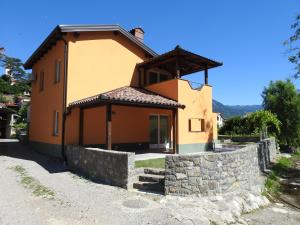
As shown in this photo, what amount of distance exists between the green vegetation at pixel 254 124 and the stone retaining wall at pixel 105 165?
16697mm

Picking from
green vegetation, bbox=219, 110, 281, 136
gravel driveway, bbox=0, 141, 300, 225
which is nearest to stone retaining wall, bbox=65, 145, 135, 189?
gravel driveway, bbox=0, 141, 300, 225

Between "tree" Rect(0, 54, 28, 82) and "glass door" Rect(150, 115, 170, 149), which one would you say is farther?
"tree" Rect(0, 54, 28, 82)

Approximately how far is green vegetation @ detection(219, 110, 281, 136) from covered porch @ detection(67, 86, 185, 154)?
10033 mm

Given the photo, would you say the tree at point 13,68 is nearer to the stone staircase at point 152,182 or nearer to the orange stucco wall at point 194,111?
the orange stucco wall at point 194,111

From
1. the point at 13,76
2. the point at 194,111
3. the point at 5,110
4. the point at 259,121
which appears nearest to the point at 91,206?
the point at 194,111

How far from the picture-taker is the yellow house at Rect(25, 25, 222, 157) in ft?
44.7

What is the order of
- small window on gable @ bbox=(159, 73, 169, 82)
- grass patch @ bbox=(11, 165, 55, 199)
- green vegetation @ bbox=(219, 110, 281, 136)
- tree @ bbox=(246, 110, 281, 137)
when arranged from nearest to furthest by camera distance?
grass patch @ bbox=(11, 165, 55, 199) → small window on gable @ bbox=(159, 73, 169, 82) → tree @ bbox=(246, 110, 281, 137) → green vegetation @ bbox=(219, 110, 281, 136)

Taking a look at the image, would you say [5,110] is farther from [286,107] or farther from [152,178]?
[286,107]

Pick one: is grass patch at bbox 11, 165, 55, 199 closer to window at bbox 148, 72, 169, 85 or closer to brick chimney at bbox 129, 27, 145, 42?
window at bbox 148, 72, 169, 85

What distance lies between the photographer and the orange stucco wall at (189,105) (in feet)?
48.3

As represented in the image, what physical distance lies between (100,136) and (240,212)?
901 cm

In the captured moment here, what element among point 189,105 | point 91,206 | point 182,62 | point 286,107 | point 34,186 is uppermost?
point 182,62

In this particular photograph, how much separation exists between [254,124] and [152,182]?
A: 1738 cm

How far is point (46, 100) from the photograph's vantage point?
16531mm
